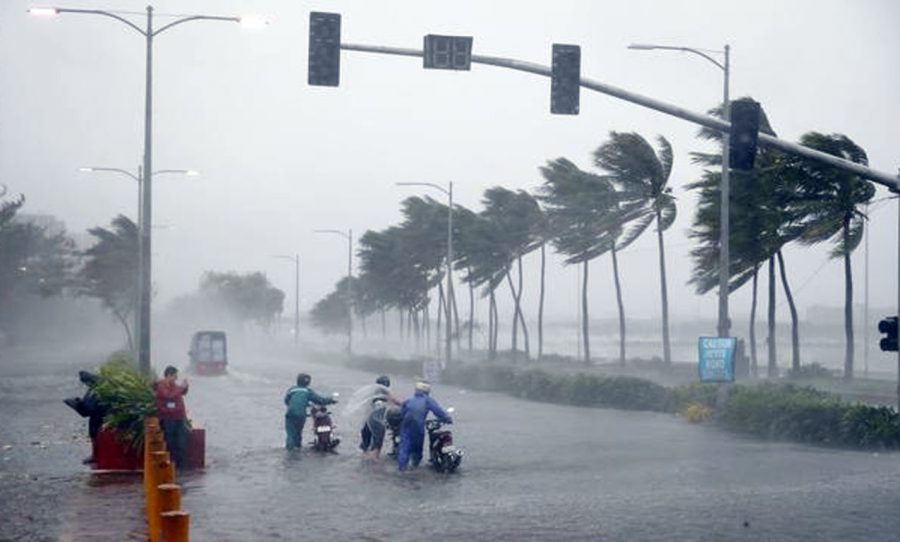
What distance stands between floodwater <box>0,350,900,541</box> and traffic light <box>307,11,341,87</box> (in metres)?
5.47

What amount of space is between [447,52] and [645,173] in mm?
32532

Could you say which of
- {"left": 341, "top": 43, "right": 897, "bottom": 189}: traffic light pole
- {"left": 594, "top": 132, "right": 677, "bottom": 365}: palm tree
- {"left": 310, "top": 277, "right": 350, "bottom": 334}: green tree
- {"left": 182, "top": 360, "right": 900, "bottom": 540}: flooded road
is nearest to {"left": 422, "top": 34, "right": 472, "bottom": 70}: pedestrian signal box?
{"left": 341, "top": 43, "right": 897, "bottom": 189}: traffic light pole

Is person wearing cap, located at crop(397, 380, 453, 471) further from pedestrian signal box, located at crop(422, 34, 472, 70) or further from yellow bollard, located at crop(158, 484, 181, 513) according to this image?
yellow bollard, located at crop(158, 484, 181, 513)

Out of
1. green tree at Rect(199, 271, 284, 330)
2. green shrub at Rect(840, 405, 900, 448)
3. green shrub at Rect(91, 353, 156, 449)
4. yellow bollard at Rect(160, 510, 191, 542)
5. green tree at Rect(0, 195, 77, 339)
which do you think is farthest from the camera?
green tree at Rect(199, 271, 284, 330)

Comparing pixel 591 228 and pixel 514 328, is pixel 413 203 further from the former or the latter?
pixel 591 228

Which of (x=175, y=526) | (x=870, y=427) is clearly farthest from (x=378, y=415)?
(x=175, y=526)

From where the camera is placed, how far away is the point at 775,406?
28781mm

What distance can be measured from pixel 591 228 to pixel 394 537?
4155cm

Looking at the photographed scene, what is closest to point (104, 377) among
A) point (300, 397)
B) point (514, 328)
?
point (300, 397)

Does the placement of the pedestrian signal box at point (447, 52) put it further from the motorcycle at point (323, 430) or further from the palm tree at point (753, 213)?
the palm tree at point (753, 213)

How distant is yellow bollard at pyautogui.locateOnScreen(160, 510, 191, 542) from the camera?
970cm

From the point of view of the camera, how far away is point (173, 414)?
20922 mm

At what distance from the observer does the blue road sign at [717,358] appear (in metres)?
30.8

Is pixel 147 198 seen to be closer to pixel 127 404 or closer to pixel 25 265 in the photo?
pixel 127 404
